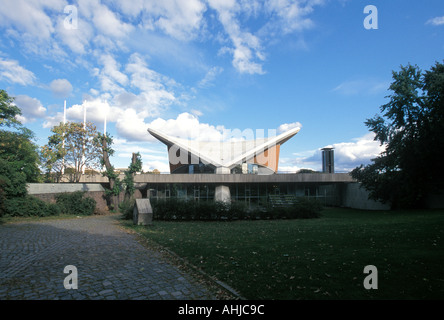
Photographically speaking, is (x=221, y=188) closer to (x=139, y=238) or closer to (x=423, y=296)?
(x=139, y=238)

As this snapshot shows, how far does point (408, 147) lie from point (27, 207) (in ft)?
85.7

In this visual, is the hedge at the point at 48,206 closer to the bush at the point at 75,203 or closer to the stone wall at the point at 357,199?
the bush at the point at 75,203

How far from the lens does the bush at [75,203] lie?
2130 centimetres

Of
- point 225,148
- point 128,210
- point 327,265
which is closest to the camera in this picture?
point 327,265

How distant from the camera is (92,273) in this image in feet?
17.9

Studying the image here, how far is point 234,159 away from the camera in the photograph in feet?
119

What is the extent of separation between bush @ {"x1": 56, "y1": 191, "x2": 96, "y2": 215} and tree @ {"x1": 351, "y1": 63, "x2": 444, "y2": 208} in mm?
24259

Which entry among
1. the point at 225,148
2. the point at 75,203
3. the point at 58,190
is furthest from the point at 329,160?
the point at 58,190

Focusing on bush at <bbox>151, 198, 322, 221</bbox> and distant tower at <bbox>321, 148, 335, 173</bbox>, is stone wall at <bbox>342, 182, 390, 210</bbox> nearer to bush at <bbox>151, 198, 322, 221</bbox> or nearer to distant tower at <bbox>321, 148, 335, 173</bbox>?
distant tower at <bbox>321, 148, 335, 173</bbox>

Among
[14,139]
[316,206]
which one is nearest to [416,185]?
[316,206]

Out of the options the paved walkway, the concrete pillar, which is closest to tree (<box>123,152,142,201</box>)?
the concrete pillar

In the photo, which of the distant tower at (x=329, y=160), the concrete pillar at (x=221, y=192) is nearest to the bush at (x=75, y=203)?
the concrete pillar at (x=221, y=192)

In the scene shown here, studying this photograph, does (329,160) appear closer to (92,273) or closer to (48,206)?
(48,206)

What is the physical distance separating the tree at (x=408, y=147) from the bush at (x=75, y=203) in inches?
955
